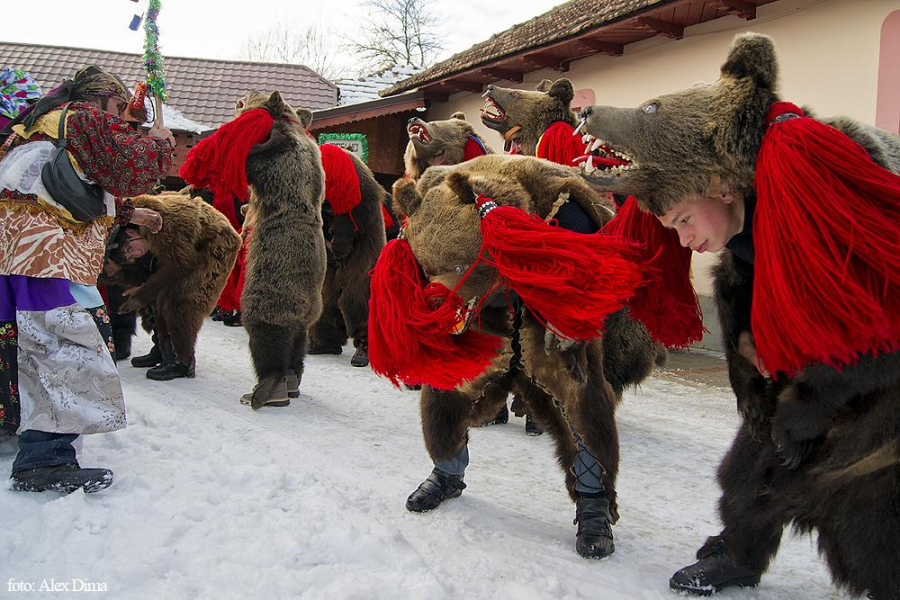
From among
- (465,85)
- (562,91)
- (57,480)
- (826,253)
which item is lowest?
(57,480)

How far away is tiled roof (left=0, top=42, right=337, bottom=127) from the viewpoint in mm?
16469

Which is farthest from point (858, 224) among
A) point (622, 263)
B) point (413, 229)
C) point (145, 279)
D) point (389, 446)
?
point (145, 279)

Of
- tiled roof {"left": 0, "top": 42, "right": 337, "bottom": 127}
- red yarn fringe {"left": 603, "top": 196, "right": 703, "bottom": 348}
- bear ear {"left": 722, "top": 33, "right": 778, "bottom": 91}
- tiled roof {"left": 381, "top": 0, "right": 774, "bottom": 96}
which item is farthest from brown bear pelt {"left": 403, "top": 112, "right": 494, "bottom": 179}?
tiled roof {"left": 0, "top": 42, "right": 337, "bottom": 127}

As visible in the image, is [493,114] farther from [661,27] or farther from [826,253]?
[661,27]

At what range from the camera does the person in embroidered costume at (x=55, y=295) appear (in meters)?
3.04

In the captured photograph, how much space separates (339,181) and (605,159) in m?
4.47

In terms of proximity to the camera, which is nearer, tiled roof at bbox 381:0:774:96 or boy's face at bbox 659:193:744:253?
boy's face at bbox 659:193:744:253

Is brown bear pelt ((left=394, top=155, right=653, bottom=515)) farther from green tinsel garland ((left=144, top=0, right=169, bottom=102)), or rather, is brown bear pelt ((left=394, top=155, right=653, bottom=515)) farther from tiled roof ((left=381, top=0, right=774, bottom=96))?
tiled roof ((left=381, top=0, right=774, bottom=96))

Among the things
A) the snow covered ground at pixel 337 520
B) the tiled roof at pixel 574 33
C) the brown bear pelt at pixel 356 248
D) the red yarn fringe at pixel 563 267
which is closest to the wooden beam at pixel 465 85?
the tiled roof at pixel 574 33

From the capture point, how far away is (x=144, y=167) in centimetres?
327

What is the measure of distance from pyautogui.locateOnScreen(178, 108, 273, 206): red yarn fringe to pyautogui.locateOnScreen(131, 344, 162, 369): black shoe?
2.01 m

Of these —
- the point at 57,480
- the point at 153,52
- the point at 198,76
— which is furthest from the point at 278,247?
the point at 198,76

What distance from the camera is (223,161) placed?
4559 millimetres

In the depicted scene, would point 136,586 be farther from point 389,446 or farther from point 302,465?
point 389,446
